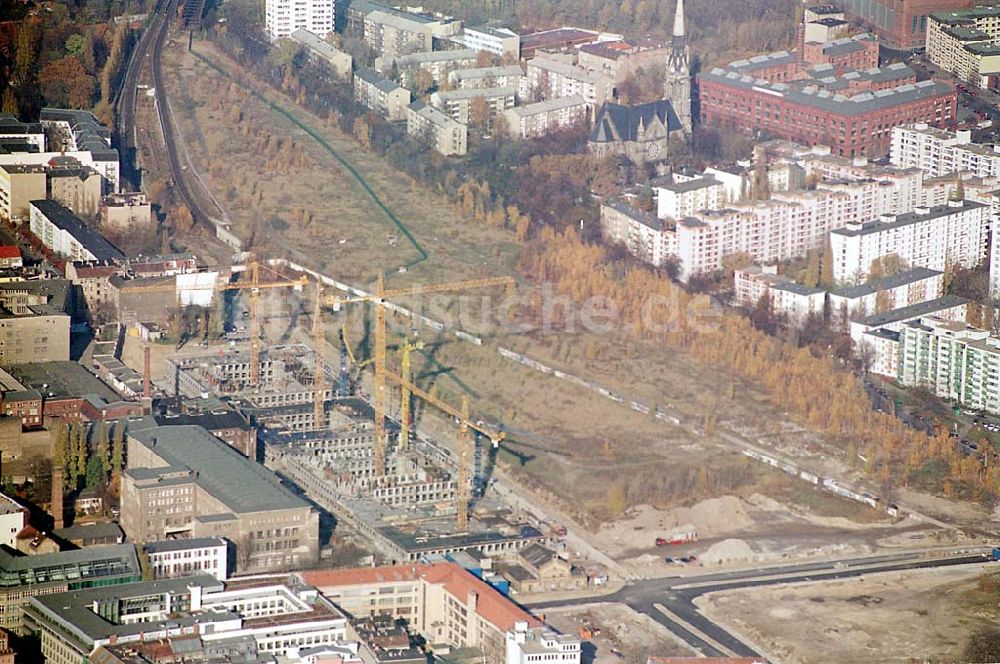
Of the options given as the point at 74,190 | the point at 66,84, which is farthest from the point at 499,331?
the point at 66,84

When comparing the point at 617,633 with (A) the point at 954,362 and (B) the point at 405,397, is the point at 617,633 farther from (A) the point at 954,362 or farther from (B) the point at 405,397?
(A) the point at 954,362

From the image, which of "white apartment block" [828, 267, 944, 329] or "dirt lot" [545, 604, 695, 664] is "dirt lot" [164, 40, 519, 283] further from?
"dirt lot" [545, 604, 695, 664]

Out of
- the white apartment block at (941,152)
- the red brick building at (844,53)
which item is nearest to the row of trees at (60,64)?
the red brick building at (844,53)

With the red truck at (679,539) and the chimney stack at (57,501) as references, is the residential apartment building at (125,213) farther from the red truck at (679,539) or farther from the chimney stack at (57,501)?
the red truck at (679,539)

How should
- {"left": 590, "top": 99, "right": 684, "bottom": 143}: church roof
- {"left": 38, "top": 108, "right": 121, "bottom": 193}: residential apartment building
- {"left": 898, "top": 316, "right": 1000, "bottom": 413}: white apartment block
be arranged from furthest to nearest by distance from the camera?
{"left": 590, "top": 99, "right": 684, "bottom": 143}: church roof
{"left": 38, "top": 108, "right": 121, "bottom": 193}: residential apartment building
{"left": 898, "top": 316, "right": 1000, "bottom": 413}: white apartment block

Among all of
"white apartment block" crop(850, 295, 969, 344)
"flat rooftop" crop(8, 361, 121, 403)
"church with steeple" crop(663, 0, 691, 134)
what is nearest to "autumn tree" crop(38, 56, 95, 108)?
"church with steeple" crop(663, 0, 691, 134)

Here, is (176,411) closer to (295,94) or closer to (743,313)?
(743,313)

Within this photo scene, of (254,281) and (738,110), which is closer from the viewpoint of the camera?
(254,281)

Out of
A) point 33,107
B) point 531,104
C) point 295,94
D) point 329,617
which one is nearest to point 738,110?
point 531,104
